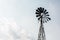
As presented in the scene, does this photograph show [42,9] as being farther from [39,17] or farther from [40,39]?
[40,39]

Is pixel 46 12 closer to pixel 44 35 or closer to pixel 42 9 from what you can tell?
pixel 42 9

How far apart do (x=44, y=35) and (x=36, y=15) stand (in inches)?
508

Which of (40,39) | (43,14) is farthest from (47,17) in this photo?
(40,39)

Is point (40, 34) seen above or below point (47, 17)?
below

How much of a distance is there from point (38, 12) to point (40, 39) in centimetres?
1545

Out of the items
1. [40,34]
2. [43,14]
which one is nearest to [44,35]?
[40,34]

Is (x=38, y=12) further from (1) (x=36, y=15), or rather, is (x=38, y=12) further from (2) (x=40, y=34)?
(2) (x=40, y=34)

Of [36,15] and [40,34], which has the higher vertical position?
[36,15]

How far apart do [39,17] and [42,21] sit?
2.94 m

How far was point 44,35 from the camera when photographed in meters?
144

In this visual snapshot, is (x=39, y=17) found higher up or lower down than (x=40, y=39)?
higher up

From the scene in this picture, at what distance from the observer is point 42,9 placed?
149m

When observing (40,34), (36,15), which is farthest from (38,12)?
(40,34)

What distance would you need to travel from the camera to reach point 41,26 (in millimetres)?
146250
